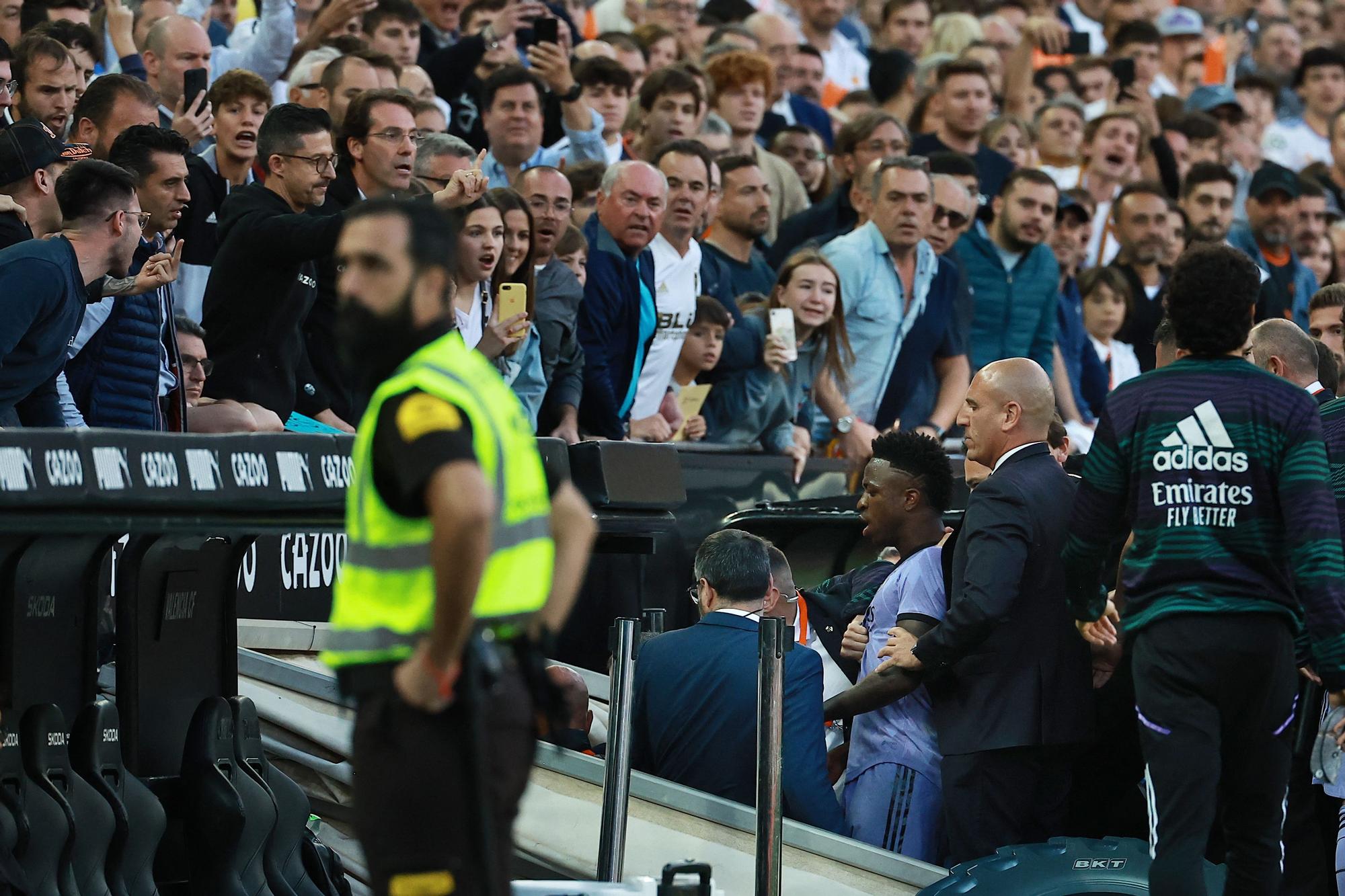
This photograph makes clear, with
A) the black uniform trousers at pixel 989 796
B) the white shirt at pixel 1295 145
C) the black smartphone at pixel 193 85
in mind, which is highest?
the white shirt at pixel 1295 145

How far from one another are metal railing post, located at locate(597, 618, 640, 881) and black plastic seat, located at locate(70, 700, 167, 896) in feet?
4.39

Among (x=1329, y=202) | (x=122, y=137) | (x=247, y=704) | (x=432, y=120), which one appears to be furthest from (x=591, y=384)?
(x=1329, y=202)

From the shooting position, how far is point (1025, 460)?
24.2 feet

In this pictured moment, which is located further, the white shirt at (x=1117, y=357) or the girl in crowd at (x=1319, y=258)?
the girl in crowd at (x=1319, y=258)

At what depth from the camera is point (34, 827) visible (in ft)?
18.0

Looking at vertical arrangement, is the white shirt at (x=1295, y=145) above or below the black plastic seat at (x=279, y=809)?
above

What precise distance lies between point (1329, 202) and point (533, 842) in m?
11.9

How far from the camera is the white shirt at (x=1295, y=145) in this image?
18797mm

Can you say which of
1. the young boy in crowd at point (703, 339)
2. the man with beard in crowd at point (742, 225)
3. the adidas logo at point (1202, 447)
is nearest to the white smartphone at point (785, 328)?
the young boy in crowd at point (703, 339)

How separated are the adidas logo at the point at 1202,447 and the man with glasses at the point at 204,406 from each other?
11.8 feet

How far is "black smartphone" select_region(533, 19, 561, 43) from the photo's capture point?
11500 millimetres

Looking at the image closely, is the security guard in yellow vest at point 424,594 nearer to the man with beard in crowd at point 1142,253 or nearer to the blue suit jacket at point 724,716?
the blue suit jacket at point 724,716

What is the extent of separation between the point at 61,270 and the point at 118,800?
1740 mm

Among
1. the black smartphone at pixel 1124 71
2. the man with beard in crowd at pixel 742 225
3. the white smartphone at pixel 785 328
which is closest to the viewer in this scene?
the white smartphone at pixel 785 328
